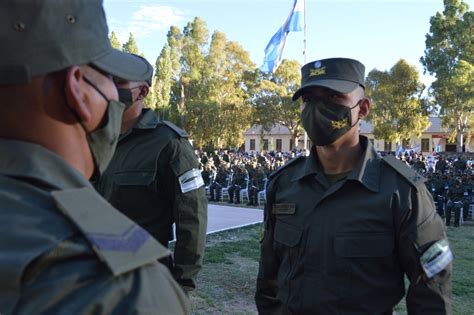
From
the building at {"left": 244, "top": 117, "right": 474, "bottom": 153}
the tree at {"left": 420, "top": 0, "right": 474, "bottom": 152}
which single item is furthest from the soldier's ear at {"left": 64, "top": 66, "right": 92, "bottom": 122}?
the building at {"left": 244, "top": 117, "right": 474, "bottom": 153}

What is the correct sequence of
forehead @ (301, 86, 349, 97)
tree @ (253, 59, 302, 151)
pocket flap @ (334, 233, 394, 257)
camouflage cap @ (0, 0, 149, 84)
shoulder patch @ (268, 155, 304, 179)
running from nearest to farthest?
camouflage cap @ (0, 0, 149, 84) → pocket flap @ (334, 233, 394, 257) → forehead @ (301, 86, 349, 97) → shoulder patch @ (268, 155, 304, 179) → tree @ (253, 59, 302, 151)

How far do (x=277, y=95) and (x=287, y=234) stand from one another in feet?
123

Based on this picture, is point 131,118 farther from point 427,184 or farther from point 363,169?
point 427,184

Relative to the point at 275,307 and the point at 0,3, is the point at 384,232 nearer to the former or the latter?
the point at 275,307

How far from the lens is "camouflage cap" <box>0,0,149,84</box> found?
0.86 meters

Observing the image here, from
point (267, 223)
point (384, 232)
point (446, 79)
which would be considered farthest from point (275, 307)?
point (446, 79)

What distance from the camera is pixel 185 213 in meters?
2.66

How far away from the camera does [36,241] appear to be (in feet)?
2.55

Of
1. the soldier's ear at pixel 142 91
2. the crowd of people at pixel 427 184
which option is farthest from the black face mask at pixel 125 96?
the crowd of people at pixel 427 184

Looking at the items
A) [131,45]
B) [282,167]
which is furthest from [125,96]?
[131,45]

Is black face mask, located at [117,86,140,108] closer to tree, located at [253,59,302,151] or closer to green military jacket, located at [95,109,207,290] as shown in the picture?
green military jacket, located at [95,109,207,290]

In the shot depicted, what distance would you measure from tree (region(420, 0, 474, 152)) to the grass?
78.6 feet

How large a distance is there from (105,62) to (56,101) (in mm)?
152

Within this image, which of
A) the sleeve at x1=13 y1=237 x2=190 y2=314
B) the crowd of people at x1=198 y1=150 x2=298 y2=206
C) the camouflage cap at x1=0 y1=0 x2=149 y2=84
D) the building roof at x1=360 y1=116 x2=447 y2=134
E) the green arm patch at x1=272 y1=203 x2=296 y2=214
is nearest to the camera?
the sleeve at x1=13 y1=237 x2=190 y2=314
